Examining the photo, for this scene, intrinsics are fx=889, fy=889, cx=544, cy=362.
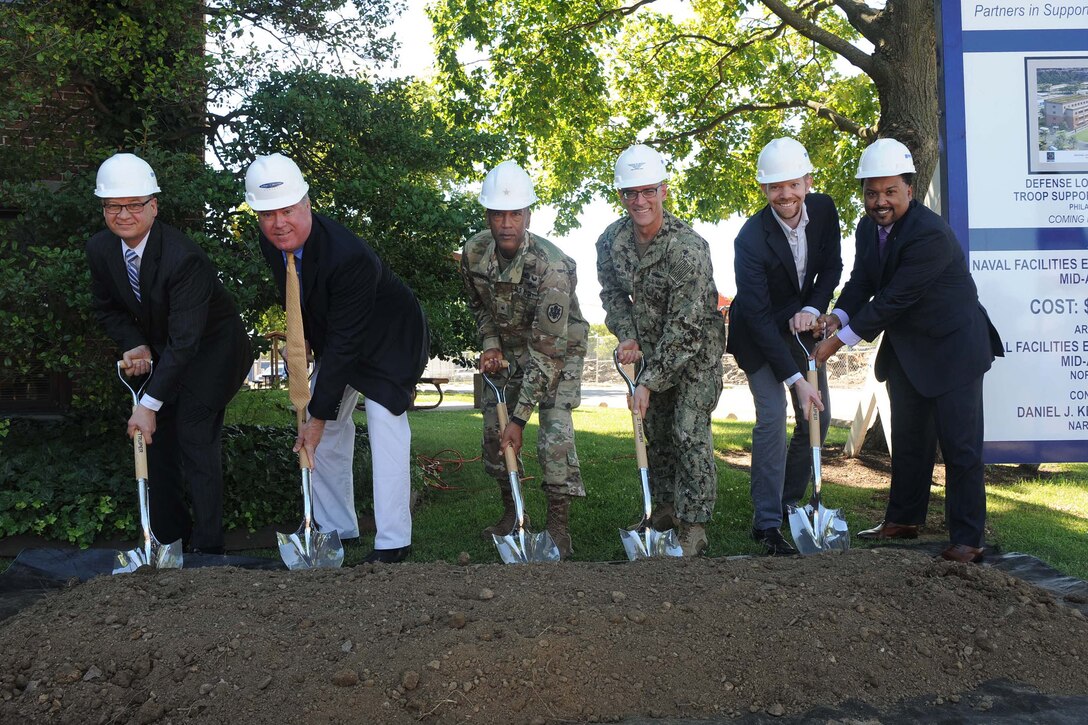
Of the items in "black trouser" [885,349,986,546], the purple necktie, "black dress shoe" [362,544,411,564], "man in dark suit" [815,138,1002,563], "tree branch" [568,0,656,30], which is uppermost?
"tree branch" [568,0,656,30]

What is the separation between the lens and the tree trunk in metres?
7.16

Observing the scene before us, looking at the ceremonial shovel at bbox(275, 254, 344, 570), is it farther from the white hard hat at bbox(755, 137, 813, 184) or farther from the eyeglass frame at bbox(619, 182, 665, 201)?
the white hard hat at bbox(755, 137, 813, 184)

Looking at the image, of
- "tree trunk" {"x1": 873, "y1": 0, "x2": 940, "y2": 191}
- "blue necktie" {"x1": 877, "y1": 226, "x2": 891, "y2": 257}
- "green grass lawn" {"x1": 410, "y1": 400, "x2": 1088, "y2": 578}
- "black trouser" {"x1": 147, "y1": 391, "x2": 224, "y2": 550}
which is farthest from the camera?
"tree trunk" {"x1": 873, "y1": 0, "x2": 940, "y2": 191}

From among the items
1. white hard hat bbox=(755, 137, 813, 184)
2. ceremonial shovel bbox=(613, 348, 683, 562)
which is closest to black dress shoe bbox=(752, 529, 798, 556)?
ceremonial shovel bbox=(613, 348, 683, 562)

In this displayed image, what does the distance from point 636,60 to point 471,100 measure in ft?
8.05

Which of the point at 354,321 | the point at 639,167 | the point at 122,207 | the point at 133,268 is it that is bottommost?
the point at 354,321

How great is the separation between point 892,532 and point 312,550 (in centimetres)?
307

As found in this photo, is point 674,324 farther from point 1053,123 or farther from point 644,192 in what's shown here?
point 1053,123

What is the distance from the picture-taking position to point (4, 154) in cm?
534

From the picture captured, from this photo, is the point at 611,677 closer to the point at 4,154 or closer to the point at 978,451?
the point at 978,451

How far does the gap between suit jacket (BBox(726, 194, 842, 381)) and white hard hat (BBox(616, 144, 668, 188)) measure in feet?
2.00

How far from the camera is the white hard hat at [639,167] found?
4.28 meters

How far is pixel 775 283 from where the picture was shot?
4664mm

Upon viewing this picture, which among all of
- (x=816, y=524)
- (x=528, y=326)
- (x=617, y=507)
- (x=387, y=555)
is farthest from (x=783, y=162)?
(x=387, y=555)
